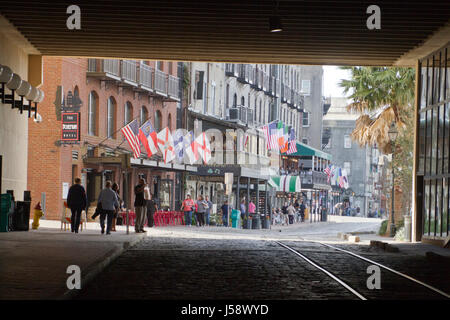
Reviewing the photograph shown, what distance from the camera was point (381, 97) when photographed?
36562 millimetres

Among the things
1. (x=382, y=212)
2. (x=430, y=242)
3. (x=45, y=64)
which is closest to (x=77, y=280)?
(x=430, y=242)

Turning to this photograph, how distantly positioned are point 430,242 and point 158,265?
1218 cm

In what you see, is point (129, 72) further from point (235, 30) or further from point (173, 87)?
point (235, 30)

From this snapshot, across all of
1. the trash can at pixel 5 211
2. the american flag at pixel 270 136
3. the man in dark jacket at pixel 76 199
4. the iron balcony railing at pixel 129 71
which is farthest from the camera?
the american flag at pixel 270 136

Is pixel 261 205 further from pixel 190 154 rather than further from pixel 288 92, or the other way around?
pixel 190 154

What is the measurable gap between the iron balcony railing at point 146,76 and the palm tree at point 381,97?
37.3ft

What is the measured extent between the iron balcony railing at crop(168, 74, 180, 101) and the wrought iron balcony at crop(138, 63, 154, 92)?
2.58 meters

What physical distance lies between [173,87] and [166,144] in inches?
374

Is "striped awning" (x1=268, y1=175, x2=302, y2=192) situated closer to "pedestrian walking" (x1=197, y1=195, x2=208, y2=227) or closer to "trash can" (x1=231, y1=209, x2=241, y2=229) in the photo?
"trash can" (x1=231, y1=209, x2=241, y2=229)

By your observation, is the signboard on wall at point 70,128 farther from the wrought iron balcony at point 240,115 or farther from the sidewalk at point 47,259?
the wrought iron balcony at point 240,115

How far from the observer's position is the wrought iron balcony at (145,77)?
44.4 m

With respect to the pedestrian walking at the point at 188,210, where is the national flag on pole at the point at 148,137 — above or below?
above

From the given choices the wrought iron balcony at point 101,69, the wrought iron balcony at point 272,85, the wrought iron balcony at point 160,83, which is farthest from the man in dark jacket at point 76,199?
the wrought iron balcony at point 272,85

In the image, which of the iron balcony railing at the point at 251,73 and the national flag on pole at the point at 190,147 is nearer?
the national flag on pole at the point at 190,147
